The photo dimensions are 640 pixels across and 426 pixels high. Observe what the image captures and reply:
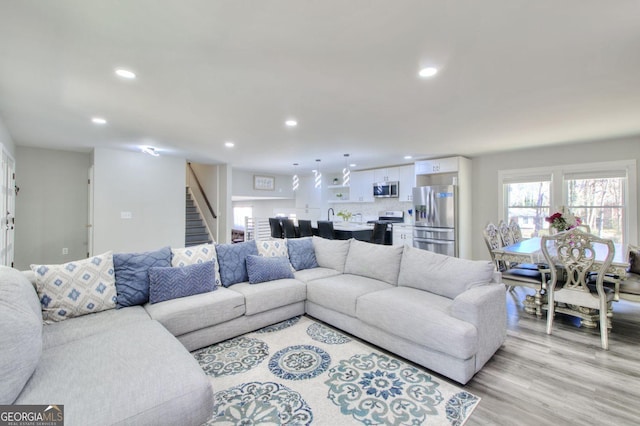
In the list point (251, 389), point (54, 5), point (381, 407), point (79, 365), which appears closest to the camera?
point (79, 365)

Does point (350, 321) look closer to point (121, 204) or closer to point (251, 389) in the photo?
point (251, 389)

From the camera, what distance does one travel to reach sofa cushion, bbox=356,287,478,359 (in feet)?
6.39

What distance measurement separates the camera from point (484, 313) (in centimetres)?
211

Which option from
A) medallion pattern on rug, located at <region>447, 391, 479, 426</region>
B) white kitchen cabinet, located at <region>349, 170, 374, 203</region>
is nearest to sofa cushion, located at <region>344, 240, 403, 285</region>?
medallion pattern on rug, located at <region>447, 391, 479, 426</region>

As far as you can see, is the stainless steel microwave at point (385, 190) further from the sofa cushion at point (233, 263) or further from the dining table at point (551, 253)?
the sofa cushion at point (233, 263)

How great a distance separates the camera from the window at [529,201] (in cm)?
537

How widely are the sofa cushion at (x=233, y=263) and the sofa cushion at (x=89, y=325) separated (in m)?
0.84

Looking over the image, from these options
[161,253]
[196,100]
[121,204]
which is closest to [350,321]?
[161,253]

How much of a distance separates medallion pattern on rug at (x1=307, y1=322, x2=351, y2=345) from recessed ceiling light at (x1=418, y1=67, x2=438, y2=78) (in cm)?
248

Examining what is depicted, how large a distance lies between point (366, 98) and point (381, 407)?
A: 264 cm

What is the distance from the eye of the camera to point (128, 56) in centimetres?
207

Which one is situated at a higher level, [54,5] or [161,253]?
[54,5]

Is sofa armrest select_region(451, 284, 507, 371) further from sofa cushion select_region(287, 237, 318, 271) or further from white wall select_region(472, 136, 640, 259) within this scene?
white wall select_region(472, 136, 640, 259)

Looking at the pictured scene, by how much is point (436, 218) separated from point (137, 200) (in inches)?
250
